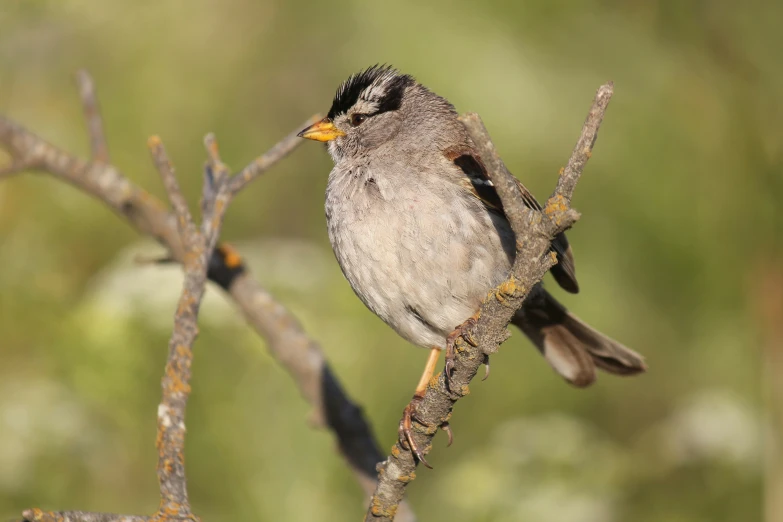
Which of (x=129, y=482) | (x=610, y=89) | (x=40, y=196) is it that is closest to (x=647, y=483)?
(x=129, y=482)

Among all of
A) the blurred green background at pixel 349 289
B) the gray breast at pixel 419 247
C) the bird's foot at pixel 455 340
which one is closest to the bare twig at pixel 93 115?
the blurred green background at pixel 349 289

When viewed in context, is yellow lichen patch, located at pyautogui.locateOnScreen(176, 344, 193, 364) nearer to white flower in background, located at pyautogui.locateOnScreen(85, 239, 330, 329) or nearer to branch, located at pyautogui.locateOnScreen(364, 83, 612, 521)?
branch, located at pyautogui.locateOnScreen(364, 83, 612, 521)

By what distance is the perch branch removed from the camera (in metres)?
4.56

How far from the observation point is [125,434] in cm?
500

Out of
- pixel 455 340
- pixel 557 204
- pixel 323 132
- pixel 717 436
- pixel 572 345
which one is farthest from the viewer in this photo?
pixel 717 436

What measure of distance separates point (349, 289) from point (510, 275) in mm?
2771

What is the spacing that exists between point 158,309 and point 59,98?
2681 mm

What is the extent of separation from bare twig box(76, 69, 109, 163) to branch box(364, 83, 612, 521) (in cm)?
245

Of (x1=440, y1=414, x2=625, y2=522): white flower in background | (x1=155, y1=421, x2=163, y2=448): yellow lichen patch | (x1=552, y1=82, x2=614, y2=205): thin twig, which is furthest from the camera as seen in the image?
(x1=440, y1=414, x2=625, y2=522): white flower in background

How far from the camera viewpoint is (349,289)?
551cm

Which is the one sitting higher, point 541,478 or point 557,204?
point 541,478

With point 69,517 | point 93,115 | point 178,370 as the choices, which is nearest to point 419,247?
point 178,370

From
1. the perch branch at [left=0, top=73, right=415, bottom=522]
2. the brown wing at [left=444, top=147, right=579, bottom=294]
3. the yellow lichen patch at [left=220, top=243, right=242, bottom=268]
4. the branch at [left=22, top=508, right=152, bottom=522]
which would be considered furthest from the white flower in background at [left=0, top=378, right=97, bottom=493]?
the brown wing at [left=444, top=147, right=579, bottom=294]

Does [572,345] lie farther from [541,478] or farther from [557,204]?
[557,204]
